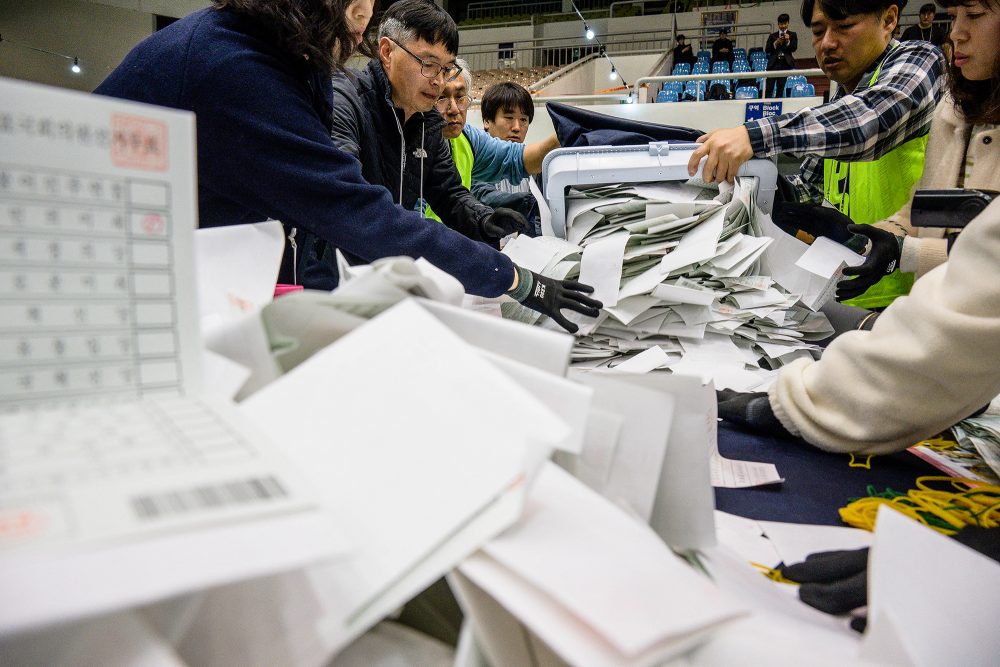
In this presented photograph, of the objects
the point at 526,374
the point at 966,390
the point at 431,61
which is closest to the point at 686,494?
the point at 526,374

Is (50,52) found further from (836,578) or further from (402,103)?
(836,578)

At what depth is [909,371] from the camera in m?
0.69

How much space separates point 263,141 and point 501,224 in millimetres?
960

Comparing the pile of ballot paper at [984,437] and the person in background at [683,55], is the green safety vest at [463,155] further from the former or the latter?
the person in background at [683,55]

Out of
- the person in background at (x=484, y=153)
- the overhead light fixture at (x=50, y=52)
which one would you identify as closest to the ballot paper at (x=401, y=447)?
the person in background at (x=484, y=153)

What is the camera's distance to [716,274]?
129 centimetres

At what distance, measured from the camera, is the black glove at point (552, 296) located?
3.93 feet

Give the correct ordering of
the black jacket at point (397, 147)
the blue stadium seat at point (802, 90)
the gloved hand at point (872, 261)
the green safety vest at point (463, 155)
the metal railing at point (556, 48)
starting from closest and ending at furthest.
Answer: the gloved hand at point (872, 261) < the black jacket at point (397, 147) < the green safety vest at point (463, 155) < the blue stadium seat at point (802, 90) < the metal railing at point (556, 48)

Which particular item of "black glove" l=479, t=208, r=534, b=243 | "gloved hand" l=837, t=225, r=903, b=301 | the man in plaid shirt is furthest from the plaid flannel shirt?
"black glove" l=479, t=208, r=534, b=243

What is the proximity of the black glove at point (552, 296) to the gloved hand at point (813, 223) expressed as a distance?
1.77 ft

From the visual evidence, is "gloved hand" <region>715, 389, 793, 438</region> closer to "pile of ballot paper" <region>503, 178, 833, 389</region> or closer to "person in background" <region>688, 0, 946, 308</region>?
Answer: "pile of ballot paper" <region>503, 178, 833, 389</region>

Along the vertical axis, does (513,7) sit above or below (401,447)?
above

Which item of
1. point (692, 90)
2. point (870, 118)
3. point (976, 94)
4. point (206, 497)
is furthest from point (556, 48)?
point (206, 497)

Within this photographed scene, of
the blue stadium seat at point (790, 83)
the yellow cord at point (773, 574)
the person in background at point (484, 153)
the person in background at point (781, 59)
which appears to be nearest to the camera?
the yellow cord at point (773, 574)
